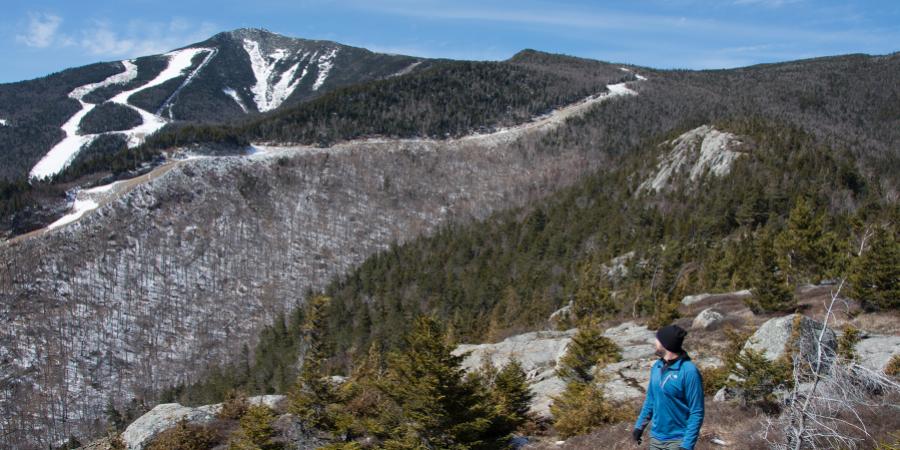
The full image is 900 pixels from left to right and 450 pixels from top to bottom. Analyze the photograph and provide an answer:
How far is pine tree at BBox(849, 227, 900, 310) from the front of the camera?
2359cm

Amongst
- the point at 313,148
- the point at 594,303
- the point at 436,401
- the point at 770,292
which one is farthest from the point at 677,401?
the point at 313,148

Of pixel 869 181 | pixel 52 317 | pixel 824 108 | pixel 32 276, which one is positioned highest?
pixel 824 108

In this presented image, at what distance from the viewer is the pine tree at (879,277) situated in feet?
77.4

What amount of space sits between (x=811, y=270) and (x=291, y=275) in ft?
263

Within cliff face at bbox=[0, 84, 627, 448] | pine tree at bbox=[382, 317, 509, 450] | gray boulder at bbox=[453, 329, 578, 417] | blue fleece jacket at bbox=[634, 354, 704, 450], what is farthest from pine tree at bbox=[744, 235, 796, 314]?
cliff face at bbox=[0, 84, 627, 448]

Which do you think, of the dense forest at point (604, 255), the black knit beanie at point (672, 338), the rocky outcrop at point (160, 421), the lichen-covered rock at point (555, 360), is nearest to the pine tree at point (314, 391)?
the rocky outcrop at point (160, 421)

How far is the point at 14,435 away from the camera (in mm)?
63938

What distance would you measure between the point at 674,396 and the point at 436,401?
7012mm

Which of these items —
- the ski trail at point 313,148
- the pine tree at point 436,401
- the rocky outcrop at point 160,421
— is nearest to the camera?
the pine tree at point 436,401

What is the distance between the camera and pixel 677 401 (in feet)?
25.0

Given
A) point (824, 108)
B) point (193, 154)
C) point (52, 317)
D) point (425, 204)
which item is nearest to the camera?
point (52, 317)

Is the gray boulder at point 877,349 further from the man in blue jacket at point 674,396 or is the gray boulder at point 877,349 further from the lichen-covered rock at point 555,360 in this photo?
the man in blue jacket at point 674,396

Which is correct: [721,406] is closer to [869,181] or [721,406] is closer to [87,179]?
[869,181]

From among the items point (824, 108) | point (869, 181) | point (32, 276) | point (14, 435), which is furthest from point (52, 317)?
point (824, 108)
